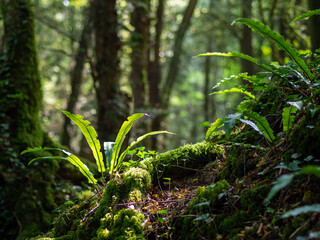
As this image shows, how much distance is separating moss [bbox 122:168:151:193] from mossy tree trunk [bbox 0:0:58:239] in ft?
7.41

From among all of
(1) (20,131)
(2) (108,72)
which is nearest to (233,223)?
(1) (20,131)

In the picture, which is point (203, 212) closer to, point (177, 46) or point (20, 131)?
point (20, 131)

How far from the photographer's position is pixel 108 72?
5660mm

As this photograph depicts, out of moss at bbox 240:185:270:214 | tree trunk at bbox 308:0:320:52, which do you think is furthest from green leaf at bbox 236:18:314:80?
tree trunk at bbox 308:0:320:52

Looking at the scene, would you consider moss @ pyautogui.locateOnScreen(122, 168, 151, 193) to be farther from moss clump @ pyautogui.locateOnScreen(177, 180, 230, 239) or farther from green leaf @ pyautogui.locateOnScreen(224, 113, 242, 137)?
green leaf @ pyautogui.locateOnScreen(224, 113, 242, 137)

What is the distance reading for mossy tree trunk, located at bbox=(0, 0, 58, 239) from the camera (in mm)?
4156

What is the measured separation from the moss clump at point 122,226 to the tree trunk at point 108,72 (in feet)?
11.4

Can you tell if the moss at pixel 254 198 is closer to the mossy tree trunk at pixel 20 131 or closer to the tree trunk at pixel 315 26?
the mossy tree trunk at pixel 20 131

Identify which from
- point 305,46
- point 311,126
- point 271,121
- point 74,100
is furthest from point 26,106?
point 305,46

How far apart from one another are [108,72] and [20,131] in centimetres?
211

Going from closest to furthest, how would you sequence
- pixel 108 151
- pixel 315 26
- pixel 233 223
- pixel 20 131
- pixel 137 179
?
pixel 233 223, pixel 137 179, pixel 108 151, pixel 20 131, pixel 315 26

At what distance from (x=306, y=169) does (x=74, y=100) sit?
10.1 meters

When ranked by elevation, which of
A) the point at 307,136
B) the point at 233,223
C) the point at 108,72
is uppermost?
the point at 108,72

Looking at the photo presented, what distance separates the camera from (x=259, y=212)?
5.52 ft
